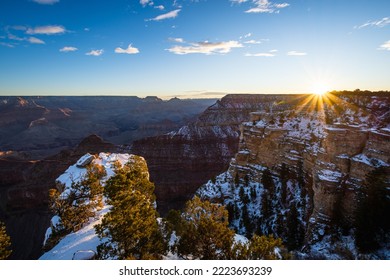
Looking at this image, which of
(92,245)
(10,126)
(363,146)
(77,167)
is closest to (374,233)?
(363,146)

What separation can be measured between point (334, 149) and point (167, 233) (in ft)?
52.8

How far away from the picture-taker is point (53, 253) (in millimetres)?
16672

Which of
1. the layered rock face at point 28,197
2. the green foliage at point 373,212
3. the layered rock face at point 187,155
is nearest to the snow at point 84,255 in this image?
the green foliage at point 373,212

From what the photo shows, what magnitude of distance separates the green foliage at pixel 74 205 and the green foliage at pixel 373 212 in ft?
65.8

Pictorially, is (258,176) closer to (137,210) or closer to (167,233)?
(167,233)

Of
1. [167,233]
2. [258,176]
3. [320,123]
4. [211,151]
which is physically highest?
[320,123]

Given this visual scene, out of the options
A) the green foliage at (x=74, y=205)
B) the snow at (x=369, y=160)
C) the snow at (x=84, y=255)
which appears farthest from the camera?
the green foliage at (x=74, y=205)

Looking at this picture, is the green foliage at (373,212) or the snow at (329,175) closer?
the green foliage at (373,212)

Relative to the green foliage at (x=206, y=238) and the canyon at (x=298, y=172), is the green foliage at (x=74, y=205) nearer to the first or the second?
the green foliage at (x=206, y=238)

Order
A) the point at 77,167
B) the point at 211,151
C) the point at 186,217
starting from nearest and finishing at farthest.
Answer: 1. the point at 186,217
2. the point at 77,167
3. the point at 211,151

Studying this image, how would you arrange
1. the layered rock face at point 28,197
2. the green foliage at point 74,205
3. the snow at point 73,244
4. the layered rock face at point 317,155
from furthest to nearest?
the layered rock face at point 28,197
the layered rock face at point 317,155
the green foliage at point 74,205
the snow at point 73,244

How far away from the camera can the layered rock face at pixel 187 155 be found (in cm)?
6744

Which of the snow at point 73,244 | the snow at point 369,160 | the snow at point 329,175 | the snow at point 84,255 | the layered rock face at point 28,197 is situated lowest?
the layered rock face at point 28,197

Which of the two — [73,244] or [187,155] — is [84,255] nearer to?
Result: [73,244]
